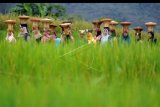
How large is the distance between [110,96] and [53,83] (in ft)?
0.62

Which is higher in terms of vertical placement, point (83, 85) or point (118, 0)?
point (118, 0)

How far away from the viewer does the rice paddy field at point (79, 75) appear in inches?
36.0

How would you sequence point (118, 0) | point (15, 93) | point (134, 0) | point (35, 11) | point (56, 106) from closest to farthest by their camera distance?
point (56, 106), point (15, 93), point (118, 0), point (134, 0), point (35, 11)

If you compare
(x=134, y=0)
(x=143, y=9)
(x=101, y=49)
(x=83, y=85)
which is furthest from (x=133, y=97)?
(x=143, y=9)

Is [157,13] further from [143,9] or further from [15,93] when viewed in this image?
[15,93]

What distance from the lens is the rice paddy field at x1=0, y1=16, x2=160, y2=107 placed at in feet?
3.00

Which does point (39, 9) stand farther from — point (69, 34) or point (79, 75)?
point (79, 75)

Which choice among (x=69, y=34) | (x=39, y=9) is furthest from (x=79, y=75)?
(x=39, y=9)

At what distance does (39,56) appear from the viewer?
1661mm

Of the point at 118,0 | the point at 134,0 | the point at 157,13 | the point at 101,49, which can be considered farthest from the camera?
the point at 157,13

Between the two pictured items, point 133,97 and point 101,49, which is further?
point 101,49

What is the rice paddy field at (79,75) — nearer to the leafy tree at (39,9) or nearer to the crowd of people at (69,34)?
the crowd of people at (69,34)

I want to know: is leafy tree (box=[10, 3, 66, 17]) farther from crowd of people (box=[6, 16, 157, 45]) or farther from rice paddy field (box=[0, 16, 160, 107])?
rice paddy field (box=[0, 16, 160, 107])

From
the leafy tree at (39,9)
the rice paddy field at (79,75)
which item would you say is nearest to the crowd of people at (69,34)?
the rice paddy field at (79,75)
